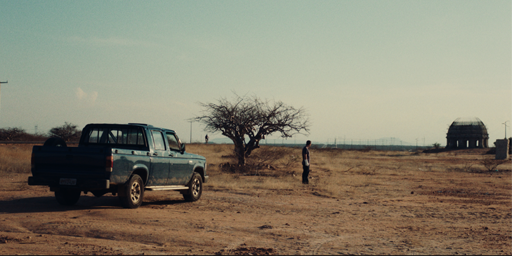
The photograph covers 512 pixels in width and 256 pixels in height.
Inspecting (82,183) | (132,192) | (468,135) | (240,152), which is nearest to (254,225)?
(132,192)

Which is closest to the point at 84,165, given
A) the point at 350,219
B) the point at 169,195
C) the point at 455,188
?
the point at 169,195

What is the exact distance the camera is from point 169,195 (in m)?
15.0

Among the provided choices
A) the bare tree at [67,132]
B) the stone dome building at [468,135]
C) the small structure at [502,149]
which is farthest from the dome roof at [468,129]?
the bare tree at [67,132]

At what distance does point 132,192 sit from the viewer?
11078mm

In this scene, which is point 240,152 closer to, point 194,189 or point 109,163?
point 194,189

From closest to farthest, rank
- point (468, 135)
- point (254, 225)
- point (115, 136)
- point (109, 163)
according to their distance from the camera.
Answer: point (254, 225)
point (109, 163)
point (115, 136)
point (468, 135)

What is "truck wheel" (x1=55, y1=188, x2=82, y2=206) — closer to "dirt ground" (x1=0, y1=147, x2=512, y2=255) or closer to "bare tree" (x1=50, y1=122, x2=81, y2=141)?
"dirt ground" (x1=0, y1=147, x2=512, y2=255)

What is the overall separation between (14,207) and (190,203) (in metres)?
4.54

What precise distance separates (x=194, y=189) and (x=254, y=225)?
4.38m

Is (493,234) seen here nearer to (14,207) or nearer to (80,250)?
(80,250)

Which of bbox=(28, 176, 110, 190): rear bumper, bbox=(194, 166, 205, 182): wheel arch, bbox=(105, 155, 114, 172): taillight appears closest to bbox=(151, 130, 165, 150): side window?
bbox=(194, 166, 205, 182): wheel arch

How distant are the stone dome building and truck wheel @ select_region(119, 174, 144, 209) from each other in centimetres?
9028

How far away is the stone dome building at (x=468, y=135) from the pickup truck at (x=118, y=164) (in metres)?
88.1

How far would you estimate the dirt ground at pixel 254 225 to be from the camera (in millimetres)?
7352
